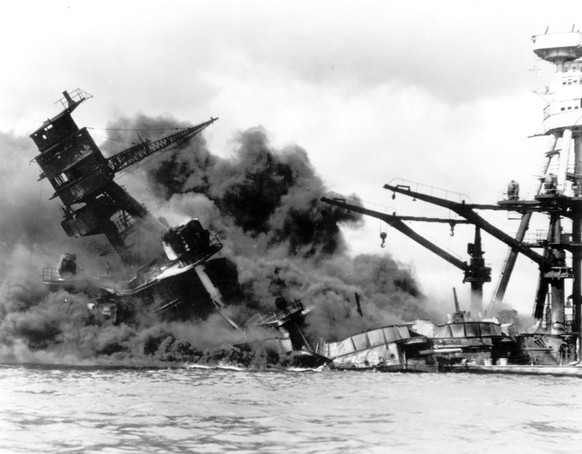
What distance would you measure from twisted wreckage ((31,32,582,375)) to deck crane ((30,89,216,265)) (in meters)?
0.07

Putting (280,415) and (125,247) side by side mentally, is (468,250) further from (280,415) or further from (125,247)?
(280,415)

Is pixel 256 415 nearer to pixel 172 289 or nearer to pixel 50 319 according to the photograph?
pixel 172 289

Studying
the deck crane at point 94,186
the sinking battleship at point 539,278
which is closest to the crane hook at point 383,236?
the sinking battleship at point 539,278

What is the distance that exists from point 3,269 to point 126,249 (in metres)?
10.2

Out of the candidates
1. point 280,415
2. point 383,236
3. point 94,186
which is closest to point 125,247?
point 94,186

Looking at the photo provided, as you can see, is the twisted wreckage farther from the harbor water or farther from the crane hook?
the harbor water

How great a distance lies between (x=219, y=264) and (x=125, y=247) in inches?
280

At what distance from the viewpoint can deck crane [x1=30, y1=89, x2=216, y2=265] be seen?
55.5 m

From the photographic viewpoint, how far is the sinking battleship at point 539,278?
159 ft

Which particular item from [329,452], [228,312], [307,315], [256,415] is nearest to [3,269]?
[228,312]

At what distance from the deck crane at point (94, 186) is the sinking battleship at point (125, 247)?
0.07m

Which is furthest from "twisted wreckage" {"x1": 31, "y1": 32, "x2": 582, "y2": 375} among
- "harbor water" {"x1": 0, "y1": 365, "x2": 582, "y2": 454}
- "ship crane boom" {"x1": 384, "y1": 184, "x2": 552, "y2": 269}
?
"harbor water" {"x1": 0, "y1": 365, "x2": 582, "y2": 454}

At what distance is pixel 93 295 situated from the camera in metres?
58.1

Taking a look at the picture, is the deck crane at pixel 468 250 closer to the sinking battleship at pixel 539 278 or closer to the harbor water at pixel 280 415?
the sinking battleship at pixel 539 278
